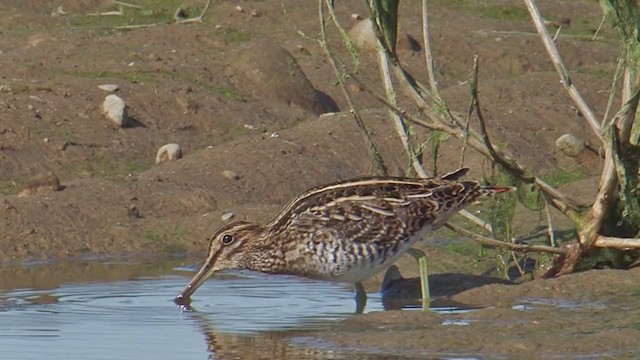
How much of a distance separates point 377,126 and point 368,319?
20.4ft

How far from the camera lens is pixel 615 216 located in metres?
10.2

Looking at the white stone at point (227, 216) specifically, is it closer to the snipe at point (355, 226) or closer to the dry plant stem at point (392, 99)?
the snipe at point (355, 226)

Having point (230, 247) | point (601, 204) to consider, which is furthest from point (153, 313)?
point (601, 204)

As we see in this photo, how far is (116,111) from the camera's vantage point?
14.8 metres

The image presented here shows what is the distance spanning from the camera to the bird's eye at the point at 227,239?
10.5 m

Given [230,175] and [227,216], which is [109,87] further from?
[227,216]

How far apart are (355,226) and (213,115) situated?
576 centimetres

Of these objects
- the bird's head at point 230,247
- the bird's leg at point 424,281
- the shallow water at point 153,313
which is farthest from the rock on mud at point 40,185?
the bird's leg at point 424,281

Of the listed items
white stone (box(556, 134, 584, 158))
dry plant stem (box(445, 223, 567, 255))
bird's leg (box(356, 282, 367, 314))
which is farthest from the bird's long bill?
white stone (box(556, 134, 584, 158))

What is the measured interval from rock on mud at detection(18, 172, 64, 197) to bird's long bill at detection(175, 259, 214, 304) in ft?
9.52

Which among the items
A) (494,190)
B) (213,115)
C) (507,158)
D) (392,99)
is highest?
(213,115)

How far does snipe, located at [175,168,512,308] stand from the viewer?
10.0 meters

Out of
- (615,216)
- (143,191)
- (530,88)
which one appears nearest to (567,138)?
(530,88)

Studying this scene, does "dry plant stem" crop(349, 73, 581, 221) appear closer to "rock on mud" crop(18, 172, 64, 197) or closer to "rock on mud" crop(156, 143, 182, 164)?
"rock on mud" crop(18, 172, 64, 197)
